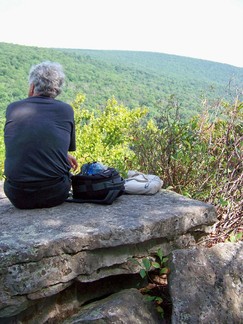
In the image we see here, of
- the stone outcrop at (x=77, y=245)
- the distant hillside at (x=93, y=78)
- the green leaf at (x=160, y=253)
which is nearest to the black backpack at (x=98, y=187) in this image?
the stone outcrop at (x=77, y=245)

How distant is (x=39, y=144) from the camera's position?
3.37 meters

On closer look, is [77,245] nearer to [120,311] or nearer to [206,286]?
[120,311]

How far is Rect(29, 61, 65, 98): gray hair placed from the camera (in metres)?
3.51

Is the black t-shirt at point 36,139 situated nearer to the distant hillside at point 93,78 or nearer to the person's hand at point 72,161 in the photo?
the person's hand at point 72,161

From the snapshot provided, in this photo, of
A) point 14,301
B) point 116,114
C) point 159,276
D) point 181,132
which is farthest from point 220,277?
point 116,114

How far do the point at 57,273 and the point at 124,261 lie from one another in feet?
1.79

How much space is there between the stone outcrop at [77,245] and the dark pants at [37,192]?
6cm

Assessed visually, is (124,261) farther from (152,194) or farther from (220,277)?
(152,194)

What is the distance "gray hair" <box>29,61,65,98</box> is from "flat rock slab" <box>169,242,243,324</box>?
5.50 feet

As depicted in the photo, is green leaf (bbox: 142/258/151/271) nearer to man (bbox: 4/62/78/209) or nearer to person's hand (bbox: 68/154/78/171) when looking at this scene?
man (bbox: 4/62/78/209)

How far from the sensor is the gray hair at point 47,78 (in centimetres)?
351

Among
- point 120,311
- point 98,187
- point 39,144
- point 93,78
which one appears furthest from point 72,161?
point 93,78

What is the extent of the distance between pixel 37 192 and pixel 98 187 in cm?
53

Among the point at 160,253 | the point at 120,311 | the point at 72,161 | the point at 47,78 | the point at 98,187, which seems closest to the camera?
the point at 120,311
